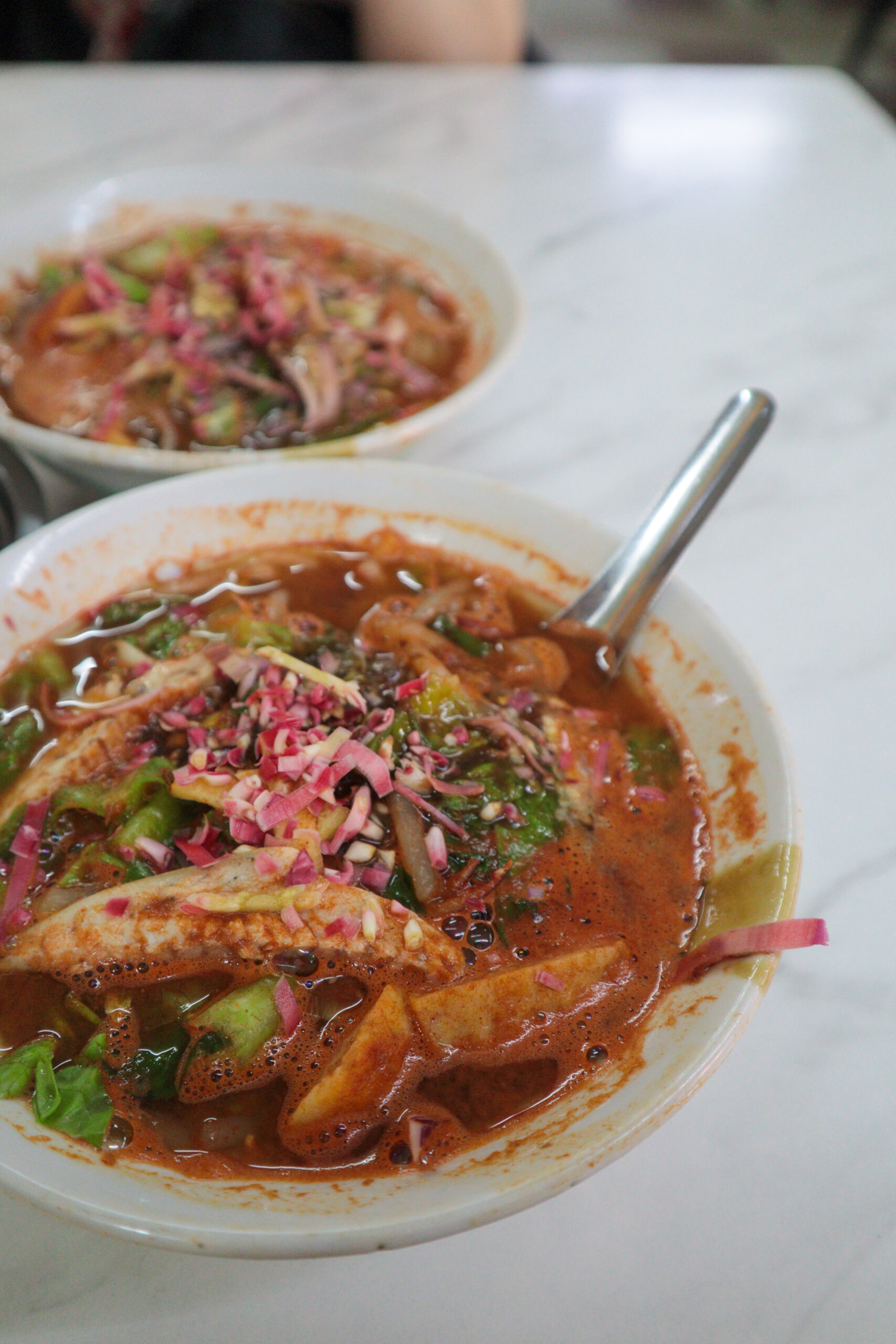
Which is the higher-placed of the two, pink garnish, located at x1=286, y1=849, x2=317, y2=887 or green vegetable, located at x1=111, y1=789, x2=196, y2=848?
pink garnish, located at x1=286, y1=849, x2=317, y2=887

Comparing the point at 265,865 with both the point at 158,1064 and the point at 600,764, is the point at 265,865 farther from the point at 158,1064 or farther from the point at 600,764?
the point at 600,764

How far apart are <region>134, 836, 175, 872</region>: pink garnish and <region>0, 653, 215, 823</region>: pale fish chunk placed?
20 centimetres

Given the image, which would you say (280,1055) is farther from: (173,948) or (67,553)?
(67,553)

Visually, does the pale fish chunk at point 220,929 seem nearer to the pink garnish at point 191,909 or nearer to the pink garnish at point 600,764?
the pink garnish at point 191,909

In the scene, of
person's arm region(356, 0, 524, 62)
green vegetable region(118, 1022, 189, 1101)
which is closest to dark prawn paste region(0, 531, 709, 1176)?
green vegetable region(118, 1022, 189, 1101)

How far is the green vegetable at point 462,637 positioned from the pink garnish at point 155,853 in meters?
0.70

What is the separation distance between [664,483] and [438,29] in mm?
3092

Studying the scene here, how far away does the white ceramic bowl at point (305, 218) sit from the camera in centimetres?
263

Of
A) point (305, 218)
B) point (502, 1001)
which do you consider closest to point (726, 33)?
point (305, 218)

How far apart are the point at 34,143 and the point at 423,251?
1898mm

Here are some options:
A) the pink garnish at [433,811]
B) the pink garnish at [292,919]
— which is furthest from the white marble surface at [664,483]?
the pink garnish at [433,811]

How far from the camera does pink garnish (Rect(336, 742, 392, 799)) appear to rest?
1.50 meters

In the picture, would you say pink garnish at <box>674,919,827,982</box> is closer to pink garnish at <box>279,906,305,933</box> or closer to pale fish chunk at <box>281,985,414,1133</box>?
pale fish chunk at <box>281,985,414,1133</box>

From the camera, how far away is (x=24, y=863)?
1487 millimetres
